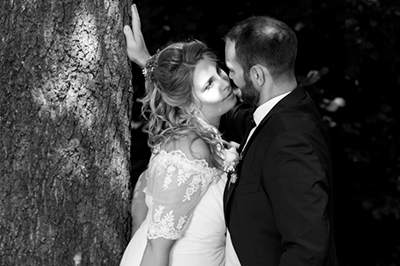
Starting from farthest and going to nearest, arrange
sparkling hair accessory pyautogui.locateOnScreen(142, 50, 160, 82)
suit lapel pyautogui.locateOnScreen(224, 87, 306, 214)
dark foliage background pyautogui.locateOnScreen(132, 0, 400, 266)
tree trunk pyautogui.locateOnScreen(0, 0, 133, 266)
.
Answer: dark foliage background pyautogui.locateOnScreen(132, 0, 400, 266) → sparkling hair accessory pyautogui.locateOnScreen(142, 50, 160, 82) → tree trunk pyautogui.locateOnScreen(0, 0, 133, 266) → suit lapel pyautogui.locateOnScreen(224, 87, 306, 214)

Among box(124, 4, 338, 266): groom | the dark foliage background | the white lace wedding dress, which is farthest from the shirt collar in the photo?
the dark foliage background

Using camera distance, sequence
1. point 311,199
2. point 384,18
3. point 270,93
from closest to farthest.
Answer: point 311,199 < point 270,93 < point 384,18

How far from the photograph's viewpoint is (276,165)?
2531mm

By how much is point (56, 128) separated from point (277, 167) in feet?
3.09

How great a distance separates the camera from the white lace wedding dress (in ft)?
9.03

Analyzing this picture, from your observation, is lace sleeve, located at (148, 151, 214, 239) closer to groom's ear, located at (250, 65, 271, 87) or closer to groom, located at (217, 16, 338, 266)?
groom, located at (217, 16, 338, 266)

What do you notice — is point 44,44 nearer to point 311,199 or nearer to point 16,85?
point 16,85

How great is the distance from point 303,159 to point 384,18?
109 inches

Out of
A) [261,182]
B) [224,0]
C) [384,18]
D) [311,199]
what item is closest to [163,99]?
[261,182]

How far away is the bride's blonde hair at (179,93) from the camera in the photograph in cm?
288

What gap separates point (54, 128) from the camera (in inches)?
112

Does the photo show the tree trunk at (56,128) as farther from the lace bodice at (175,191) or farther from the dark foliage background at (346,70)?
the dark foliage background at (346,70)

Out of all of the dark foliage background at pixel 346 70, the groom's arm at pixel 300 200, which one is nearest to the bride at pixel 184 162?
the groom's arm at pixel 300 200

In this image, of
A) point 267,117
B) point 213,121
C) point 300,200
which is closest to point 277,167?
point 300,200
